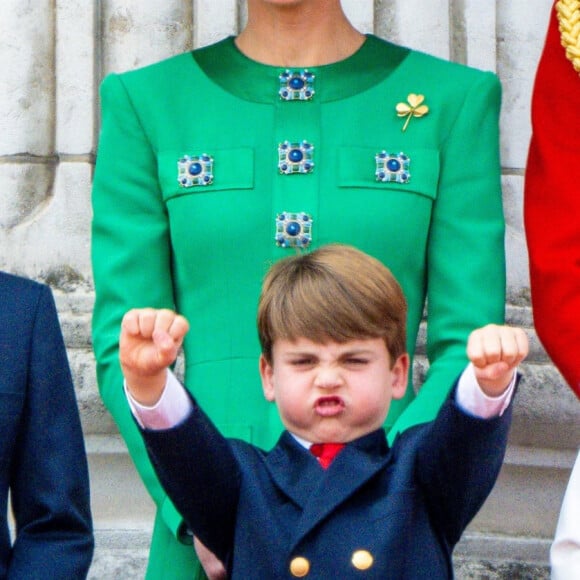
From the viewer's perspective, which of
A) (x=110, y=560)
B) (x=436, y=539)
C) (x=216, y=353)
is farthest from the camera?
(x=110, y=560)

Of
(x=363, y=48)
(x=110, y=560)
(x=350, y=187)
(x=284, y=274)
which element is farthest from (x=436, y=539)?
(x=110, y=560)

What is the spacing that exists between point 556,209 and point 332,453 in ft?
1.89

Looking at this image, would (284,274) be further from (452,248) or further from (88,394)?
(88,394)

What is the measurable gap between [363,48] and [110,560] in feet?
4.00

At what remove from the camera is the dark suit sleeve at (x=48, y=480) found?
2500 millimetres

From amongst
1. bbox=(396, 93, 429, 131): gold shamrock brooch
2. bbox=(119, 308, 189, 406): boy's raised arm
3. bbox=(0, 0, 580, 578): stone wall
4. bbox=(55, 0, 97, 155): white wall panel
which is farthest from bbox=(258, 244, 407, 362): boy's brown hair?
bbox=(55, 0, 97, 155): white wall panel

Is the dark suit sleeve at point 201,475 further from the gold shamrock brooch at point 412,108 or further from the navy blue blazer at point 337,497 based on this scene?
the gold shamrock brooch at point 412,108

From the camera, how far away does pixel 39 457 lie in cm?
252

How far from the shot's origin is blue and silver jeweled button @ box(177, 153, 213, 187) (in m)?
Result: 2.82

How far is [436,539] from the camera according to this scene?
2.42m

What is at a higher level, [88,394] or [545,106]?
[545,106]

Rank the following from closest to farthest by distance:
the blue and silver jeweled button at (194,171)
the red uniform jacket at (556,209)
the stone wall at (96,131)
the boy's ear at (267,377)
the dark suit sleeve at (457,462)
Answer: the dark suit sleeve at (457,462) < the boy's ear at (267,377) < the red uniform jacket at (556,209) < the blue and silver jeweled button at (194,171) < the stone wall at (96,131)

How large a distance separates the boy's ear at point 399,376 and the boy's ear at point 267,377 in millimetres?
162

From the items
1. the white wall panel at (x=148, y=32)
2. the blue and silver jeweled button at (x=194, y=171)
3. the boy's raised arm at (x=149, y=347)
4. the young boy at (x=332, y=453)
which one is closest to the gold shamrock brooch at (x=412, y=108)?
the blue and silver jeweled button at (x=194, y=171)
